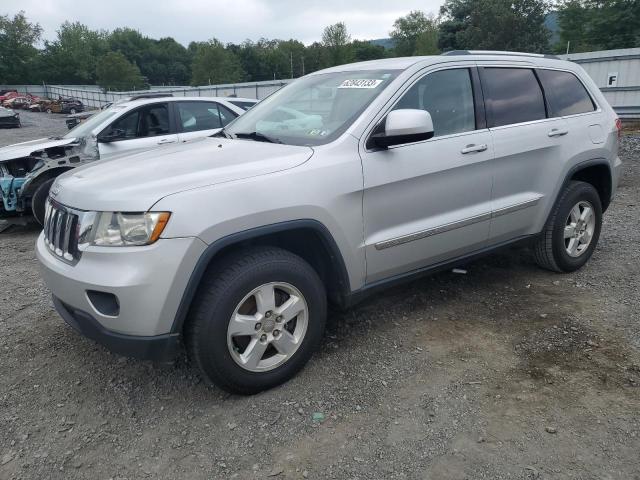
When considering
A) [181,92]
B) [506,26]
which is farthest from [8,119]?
[506,26]

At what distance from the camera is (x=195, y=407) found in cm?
282

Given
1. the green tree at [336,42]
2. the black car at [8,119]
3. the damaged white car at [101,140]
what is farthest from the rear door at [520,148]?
the green tree at [336,42]

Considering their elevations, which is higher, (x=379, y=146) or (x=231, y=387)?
(x=379, y=146)

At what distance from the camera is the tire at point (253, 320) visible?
8.39 ft

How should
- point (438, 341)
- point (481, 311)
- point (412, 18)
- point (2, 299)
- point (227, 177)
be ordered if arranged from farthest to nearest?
point (412, 18)
point (2, 299)
point (481, 311)
point (438, 341)
point (227, 177)

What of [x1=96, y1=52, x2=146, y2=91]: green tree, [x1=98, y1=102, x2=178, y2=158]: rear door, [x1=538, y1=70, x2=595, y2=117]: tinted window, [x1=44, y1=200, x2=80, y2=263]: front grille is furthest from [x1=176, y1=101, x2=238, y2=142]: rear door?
[x1=96, y1=52, x2=146, y2=91]: green tree

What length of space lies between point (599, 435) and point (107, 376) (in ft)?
8.96

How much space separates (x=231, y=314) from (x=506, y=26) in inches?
1555

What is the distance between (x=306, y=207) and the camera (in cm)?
276

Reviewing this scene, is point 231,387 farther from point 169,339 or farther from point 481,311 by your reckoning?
point 481,311

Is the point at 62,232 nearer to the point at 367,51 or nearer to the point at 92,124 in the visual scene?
the point at 92,124

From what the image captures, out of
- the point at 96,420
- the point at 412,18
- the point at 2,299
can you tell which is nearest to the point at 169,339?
the point at 96,420

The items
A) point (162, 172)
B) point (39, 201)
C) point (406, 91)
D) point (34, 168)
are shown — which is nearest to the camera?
point (162, 172)

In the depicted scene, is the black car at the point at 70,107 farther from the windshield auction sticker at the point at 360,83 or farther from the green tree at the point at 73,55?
the green tree at the point at 73,55
